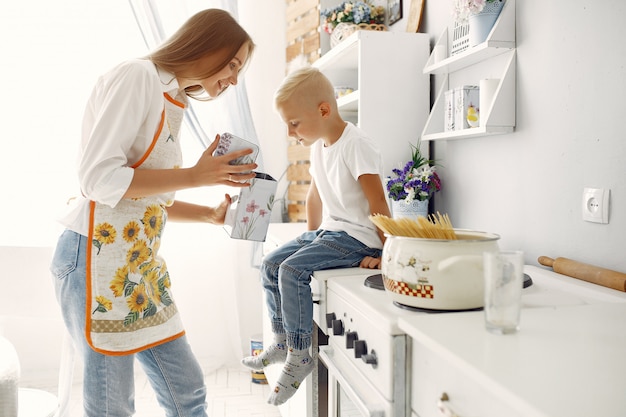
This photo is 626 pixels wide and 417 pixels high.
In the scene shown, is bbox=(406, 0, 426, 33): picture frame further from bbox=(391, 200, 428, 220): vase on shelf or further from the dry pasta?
the dry pasta

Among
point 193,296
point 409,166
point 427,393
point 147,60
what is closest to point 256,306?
point 193,296

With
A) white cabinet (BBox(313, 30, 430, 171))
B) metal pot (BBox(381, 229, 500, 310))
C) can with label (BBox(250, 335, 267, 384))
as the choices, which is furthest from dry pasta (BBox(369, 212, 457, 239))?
can with label (BBox(250, 335, 267, 384))

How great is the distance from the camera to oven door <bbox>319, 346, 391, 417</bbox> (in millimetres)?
1109

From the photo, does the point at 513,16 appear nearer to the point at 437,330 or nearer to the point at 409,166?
the point at 409,166

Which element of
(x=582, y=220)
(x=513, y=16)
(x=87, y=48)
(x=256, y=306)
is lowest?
(x=256, y=306)

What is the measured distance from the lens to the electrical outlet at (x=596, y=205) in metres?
1.35

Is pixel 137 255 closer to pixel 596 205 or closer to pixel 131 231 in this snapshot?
pixel 131 231

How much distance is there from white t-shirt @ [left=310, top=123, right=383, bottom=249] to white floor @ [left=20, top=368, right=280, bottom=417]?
134cm

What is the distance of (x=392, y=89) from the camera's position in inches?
86.0

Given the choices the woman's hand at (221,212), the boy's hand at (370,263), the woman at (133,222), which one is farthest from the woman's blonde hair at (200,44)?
the boy's hand at (370,263)

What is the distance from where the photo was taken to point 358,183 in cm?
179

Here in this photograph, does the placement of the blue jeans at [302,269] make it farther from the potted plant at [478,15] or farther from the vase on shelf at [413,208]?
the potted plant at [478,15]

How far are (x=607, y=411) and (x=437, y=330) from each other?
323mm

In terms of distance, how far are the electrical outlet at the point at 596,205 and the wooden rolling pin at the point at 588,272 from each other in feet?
0.39
